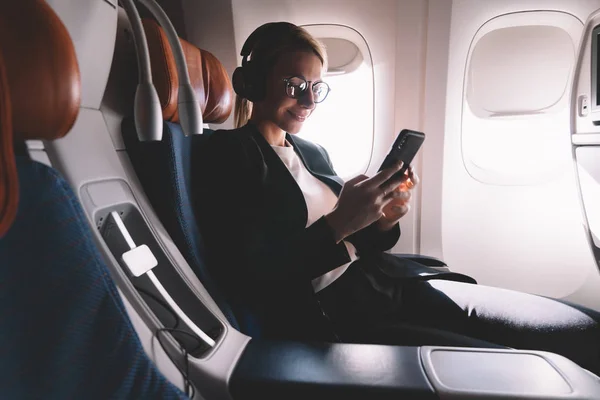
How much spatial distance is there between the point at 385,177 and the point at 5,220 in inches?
32.2

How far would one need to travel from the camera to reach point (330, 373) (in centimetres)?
77

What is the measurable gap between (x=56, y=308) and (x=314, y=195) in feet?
2.58

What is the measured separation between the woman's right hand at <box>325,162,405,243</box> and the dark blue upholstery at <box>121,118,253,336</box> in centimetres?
34

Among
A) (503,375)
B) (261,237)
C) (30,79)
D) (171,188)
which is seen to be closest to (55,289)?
(30,79)

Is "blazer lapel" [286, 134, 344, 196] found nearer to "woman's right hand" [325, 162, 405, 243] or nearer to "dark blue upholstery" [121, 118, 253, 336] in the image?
"woman's right hand" [325, 162, 405, 243]

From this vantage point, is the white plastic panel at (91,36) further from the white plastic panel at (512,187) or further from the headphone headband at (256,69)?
the white plastic panel at (512,187)

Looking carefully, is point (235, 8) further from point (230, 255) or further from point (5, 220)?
point (5, 220)

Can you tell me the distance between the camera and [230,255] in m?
1.03

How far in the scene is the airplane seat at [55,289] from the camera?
454 millimetres

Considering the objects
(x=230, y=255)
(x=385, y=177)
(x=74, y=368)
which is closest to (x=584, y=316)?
(x=385, y=177)

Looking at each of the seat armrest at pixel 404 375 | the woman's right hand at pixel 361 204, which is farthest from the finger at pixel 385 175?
the seat armrest at pixel 404 375

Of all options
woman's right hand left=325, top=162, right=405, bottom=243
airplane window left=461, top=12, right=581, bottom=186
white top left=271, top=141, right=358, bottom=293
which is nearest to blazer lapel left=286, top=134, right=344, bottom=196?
white top left=271, top=141, right=358, bottom=293

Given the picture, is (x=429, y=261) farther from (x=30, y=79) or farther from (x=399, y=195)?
(x=30, y=79)

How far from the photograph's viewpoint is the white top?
114 centimetres
